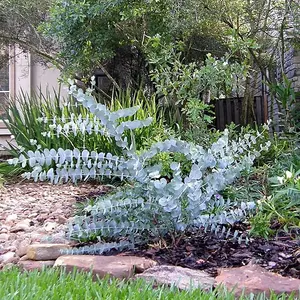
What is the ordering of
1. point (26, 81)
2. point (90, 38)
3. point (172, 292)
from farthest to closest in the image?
point (26, 81) < point (90, 38) < point (172, 292)

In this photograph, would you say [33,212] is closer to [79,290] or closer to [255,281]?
[79,290]

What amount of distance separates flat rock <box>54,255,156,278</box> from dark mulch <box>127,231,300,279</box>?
17cm

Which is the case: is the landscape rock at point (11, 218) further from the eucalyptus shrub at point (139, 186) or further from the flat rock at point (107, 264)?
the flat rock at point (107, 264)

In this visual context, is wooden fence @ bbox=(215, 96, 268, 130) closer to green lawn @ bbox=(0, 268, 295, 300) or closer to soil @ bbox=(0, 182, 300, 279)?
soil @ bbox=(0, 182, 300, 279)

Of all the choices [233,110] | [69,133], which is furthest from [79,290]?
[233,110]

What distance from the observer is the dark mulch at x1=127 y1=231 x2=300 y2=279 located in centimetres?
249

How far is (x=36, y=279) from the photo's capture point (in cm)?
207

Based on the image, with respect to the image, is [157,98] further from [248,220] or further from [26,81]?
[248,220]

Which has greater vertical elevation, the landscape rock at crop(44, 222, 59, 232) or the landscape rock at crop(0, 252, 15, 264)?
the landscape rock at crop(44, 222, 59, 232)

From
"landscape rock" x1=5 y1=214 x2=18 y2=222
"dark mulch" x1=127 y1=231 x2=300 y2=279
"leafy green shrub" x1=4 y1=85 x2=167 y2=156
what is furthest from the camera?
"leafy green shrub" x1=4 y1=85 x2=167 y2=156

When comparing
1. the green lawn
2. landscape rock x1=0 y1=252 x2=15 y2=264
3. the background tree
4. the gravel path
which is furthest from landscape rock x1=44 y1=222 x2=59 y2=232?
the background tree

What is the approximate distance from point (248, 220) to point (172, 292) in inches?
52.1

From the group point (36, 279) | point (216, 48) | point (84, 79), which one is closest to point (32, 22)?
point (84, 79)

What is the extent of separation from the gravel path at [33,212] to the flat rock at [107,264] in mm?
393
